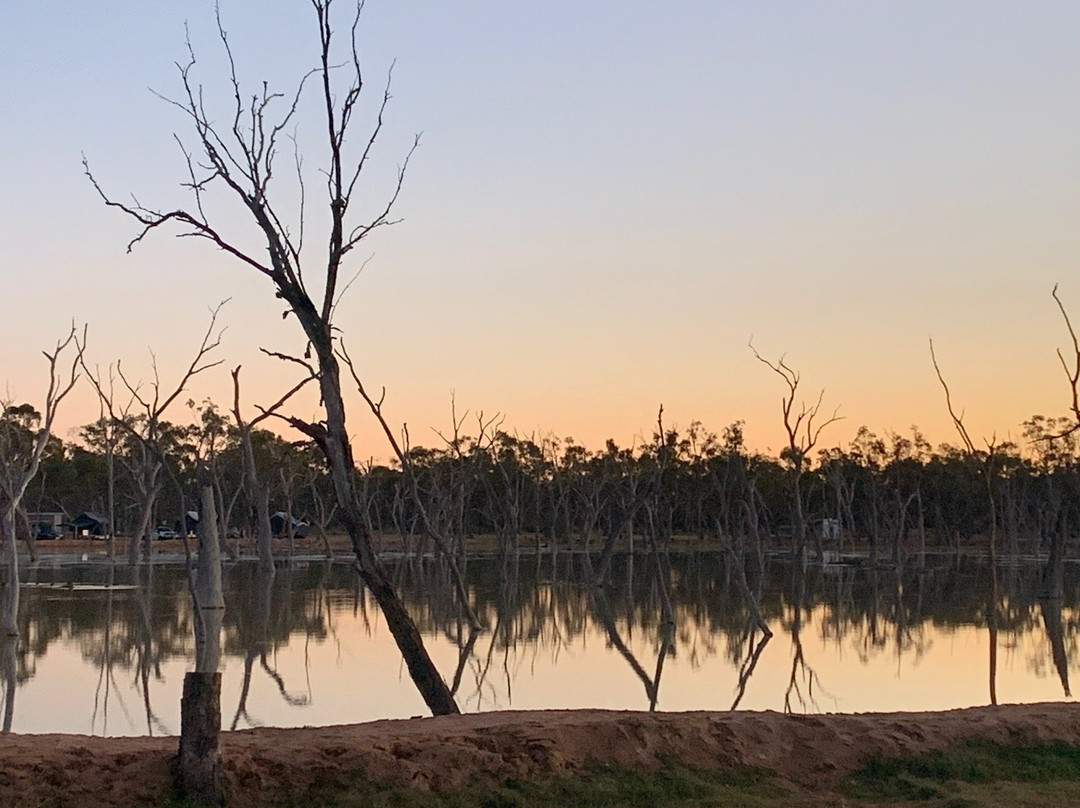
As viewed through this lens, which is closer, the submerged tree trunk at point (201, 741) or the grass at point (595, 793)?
the submerged tree trunk at point (201, 741)

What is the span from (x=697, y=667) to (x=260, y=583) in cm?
2108

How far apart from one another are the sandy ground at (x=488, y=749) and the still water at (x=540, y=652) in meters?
4.54

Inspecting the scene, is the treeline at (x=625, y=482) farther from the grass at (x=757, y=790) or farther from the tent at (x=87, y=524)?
the grass at (x=757, y=790)

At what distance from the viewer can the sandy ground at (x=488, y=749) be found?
757 centimetres

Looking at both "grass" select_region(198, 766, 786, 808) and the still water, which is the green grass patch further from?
the still water

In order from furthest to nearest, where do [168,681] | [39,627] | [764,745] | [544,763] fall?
[39,627] → [168,681] → [764,745] → [544,763]

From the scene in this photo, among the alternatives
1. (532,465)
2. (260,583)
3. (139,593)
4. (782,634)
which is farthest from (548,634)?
(532,465)

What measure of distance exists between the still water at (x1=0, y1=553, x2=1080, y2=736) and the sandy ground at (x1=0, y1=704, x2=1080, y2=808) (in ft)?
14.9

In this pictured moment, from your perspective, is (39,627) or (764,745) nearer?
(764,745)

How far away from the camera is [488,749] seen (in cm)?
823

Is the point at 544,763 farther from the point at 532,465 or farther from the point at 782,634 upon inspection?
the point at 532,465

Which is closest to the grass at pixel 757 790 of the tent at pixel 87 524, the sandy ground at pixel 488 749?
the sandy ground at pixel 488 749

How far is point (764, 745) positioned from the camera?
8.86 m

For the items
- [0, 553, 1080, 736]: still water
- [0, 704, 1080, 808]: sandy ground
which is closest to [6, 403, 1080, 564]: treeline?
[0, 553, 1080, 736]: still water
